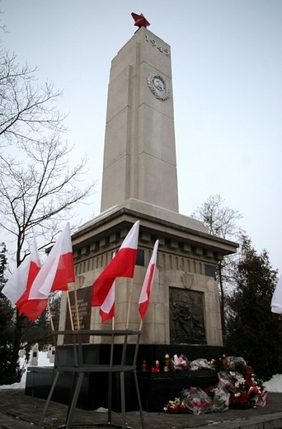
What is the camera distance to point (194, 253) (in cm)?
880

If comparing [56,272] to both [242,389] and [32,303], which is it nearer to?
[32,303]

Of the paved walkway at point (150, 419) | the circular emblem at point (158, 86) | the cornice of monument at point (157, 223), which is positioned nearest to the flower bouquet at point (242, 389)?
the paved walkway at point (150, 419)

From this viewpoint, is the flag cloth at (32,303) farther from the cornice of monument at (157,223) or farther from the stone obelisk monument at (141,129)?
the stone obelisk monument at (141,129)

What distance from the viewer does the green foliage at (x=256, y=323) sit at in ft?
41.1

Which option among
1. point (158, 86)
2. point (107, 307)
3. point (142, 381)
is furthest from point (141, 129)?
point (142, 381)

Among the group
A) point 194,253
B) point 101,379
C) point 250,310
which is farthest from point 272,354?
point 101,379

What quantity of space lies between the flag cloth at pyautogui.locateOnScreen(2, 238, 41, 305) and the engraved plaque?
378 centimetres

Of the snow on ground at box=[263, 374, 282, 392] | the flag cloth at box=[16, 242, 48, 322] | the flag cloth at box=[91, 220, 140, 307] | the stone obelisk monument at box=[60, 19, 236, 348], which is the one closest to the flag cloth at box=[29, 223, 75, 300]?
the flag cloth at box=[16, 242, 48, 322]

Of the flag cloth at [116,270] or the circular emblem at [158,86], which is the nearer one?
the flag cloth at [116,270]

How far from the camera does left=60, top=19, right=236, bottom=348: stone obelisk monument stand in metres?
7.55

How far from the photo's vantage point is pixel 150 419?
17.9 ft

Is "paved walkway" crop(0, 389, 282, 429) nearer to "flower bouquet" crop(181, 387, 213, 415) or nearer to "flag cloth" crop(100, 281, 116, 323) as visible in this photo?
"flower bouquet" crop(181, 387, 213, 415)

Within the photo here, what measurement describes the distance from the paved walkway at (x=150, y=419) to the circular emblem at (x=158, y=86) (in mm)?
8860

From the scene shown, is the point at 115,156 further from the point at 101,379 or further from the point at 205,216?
the point at 205,216
